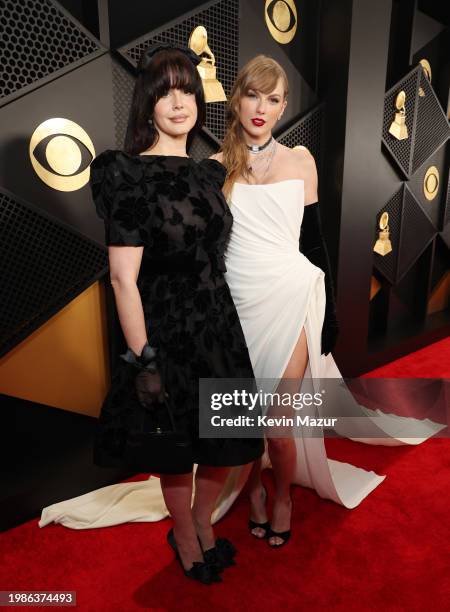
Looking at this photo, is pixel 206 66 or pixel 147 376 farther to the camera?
pixel 206 66

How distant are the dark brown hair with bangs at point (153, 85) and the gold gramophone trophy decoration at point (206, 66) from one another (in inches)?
35.8

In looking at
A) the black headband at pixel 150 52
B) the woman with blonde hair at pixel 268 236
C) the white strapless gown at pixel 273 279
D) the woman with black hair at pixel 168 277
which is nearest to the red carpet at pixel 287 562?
the woman with black hair at pixel 168 277

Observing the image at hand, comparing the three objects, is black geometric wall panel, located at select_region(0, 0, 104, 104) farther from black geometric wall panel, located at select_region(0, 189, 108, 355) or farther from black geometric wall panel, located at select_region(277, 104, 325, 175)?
black geometric wall panel, located at select_region(277, 104, 325, 175)

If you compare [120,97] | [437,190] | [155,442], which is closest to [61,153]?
[120,97]

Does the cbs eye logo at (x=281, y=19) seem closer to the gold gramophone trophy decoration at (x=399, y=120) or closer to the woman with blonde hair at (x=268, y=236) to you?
the gold gramophone trophy decoration at (x=399, y=120)

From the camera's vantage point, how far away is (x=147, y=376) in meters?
1.36

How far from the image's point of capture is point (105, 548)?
73.5 inches

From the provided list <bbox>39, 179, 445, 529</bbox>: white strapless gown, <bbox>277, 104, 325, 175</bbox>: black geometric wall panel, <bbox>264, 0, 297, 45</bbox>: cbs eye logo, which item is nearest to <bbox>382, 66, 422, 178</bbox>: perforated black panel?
<bbox>277, 104, 325, 175</bbox>: black geometric wall panel

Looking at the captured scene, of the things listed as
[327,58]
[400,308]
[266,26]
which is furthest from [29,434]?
[400,308]

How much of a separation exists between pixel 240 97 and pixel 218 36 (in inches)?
36.3

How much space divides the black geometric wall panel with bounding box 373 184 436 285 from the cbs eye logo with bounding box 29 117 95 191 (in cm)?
234

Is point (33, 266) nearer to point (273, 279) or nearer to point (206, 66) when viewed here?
point (273, 279)

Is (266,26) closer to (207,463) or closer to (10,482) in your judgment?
(207,463)

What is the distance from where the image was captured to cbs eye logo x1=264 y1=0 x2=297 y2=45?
2619 mm
